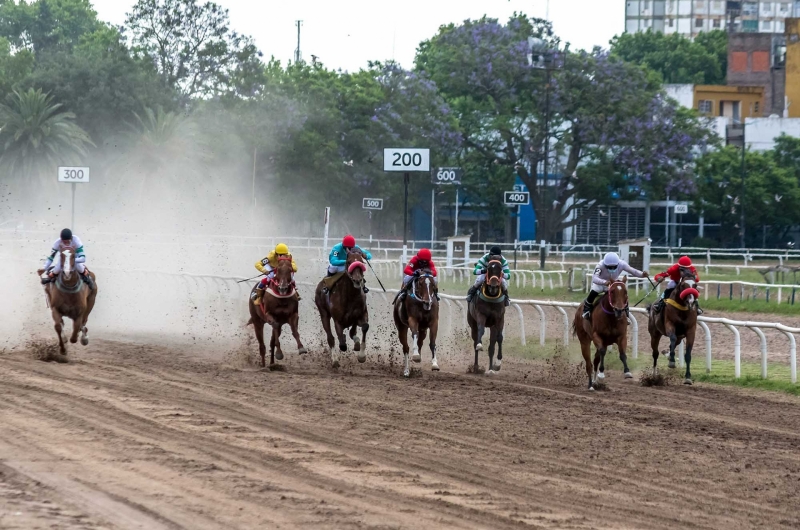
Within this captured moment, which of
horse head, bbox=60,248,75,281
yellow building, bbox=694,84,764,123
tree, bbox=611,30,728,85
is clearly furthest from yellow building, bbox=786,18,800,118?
horse head, bbox=60,248,75,281

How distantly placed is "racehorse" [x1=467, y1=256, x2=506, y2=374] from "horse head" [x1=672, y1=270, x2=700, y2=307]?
228 centimetres

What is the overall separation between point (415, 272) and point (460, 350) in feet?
→ 15.4

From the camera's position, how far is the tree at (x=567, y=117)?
163 feet

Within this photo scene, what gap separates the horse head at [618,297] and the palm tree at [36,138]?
1703 inches

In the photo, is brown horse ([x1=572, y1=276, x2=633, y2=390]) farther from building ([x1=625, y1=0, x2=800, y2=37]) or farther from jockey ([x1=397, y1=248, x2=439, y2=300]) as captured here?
building ([x1=625, y1=0, x2=800, y2=37])

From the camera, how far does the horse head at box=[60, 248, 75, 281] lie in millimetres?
15523

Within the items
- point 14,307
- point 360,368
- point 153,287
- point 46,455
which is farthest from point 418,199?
point 46,455

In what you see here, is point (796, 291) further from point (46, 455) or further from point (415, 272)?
point (46, 455)

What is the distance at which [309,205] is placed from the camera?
53625 millimetres

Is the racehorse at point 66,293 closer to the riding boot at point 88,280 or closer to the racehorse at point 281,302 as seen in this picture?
the riding boot at point 88,280

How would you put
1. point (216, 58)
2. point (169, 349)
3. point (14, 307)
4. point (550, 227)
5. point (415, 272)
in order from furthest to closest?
point (216, 58)
point (550, 227)
point (14, 307)
point (169, 349)
point (415, 272)

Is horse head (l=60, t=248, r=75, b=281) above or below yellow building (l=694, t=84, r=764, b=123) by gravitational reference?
below

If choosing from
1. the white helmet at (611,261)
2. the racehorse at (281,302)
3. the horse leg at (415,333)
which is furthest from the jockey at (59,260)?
the white helmet at (611,261)

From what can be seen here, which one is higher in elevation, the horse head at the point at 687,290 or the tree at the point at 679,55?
the tree at the point at 679,55
